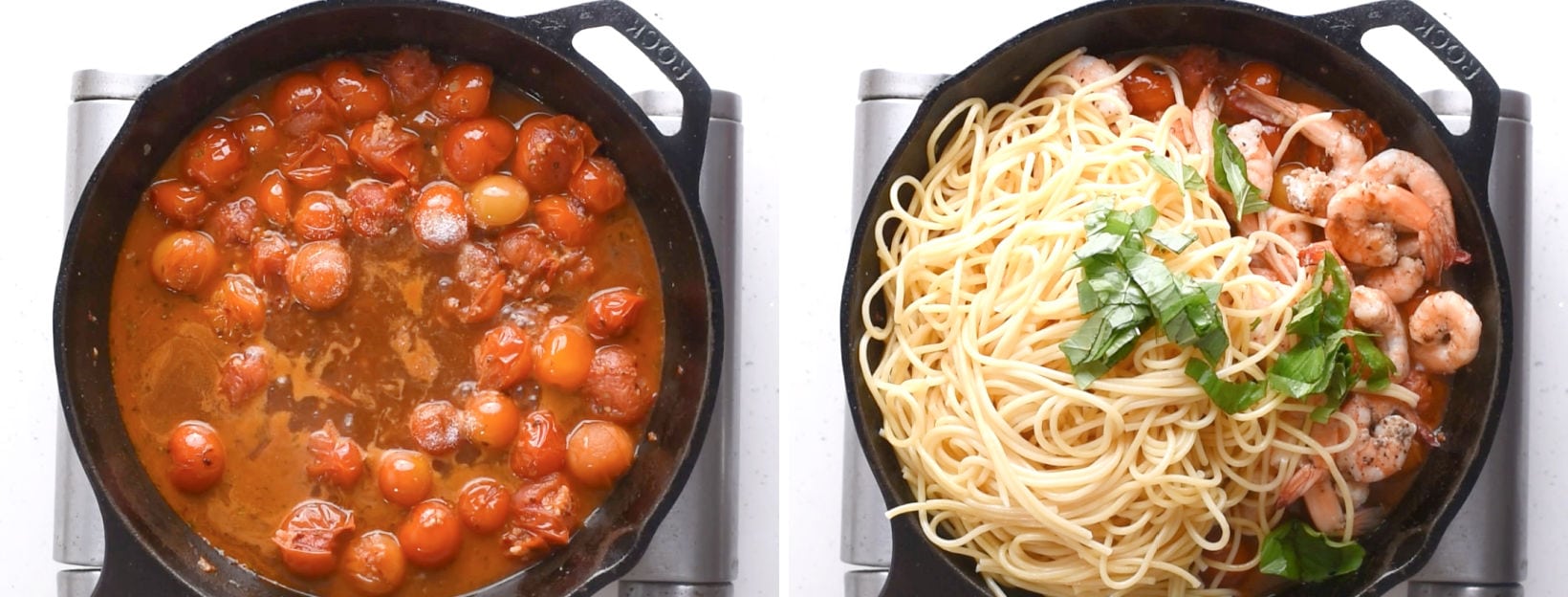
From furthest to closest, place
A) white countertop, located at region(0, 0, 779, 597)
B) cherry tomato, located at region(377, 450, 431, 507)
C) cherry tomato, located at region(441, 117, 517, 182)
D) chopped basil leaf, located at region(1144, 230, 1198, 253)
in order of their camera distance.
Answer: white countertop, located at region(0, 0, 779, 597)
cherry tomato, located at region(441, 117, 517, 182)
cherry tomato, located at region(377, 450, 431, 507)
chopped basil leaf, located at region(1144, 230, 1198, 253)

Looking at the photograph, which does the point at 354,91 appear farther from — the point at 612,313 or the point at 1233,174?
the point at 1233,174

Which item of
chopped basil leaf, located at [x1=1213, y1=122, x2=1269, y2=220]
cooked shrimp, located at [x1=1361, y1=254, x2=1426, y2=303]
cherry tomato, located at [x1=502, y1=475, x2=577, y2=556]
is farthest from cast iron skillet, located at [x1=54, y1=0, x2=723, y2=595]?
cooked shrimp, located at [x1=1361, y1=254, x2=1426, y2=303]

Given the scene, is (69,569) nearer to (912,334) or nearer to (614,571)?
(614,571)

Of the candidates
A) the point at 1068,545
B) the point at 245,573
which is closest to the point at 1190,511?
the point at 1068,545

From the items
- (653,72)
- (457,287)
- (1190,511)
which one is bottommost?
(1190,511)

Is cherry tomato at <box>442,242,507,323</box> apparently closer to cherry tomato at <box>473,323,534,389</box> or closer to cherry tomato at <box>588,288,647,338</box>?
cherry tomato at <box>473,323,534,389</box>

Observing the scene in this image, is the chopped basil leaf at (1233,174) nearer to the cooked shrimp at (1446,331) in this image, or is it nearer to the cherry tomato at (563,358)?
the cooked shrimp at (1446,331)

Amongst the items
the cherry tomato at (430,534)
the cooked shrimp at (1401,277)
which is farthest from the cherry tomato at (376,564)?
the cooked shrimp at (1401,277)
